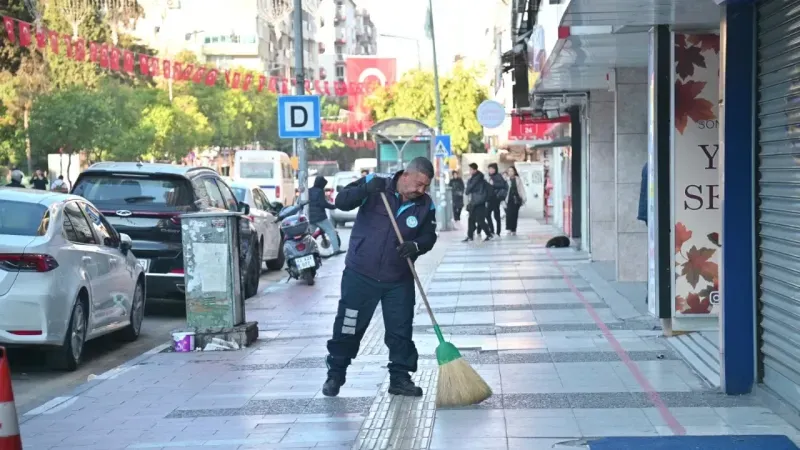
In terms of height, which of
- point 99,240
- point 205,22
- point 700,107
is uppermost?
point 205,22

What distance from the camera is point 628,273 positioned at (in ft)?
50.8

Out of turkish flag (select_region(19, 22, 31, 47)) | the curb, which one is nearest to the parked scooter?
the curb

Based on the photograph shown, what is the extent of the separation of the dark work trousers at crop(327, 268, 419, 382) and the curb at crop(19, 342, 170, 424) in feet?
6.63

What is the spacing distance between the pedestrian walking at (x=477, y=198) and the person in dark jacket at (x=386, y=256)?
17.9m

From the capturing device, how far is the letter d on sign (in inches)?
786

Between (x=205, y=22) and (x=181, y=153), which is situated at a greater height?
(x=205, y=22)

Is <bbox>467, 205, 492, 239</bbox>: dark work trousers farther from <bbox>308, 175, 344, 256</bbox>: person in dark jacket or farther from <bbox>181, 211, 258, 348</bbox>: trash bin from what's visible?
<bbox>181, 211, 258, 348</bbox>: trash bin

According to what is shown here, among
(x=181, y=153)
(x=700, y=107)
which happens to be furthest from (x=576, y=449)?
(x=181, y=153)

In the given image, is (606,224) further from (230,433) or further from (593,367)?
(230,433)

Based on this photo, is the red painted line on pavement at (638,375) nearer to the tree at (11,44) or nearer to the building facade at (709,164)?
the building facade at (709,164)

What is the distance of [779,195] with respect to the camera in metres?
7.26

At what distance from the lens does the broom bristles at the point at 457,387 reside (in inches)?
305

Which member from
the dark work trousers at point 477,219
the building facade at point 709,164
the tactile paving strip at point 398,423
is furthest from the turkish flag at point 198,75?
the tactile paving strip at point 398,423

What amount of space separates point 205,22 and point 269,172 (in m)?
57.8
